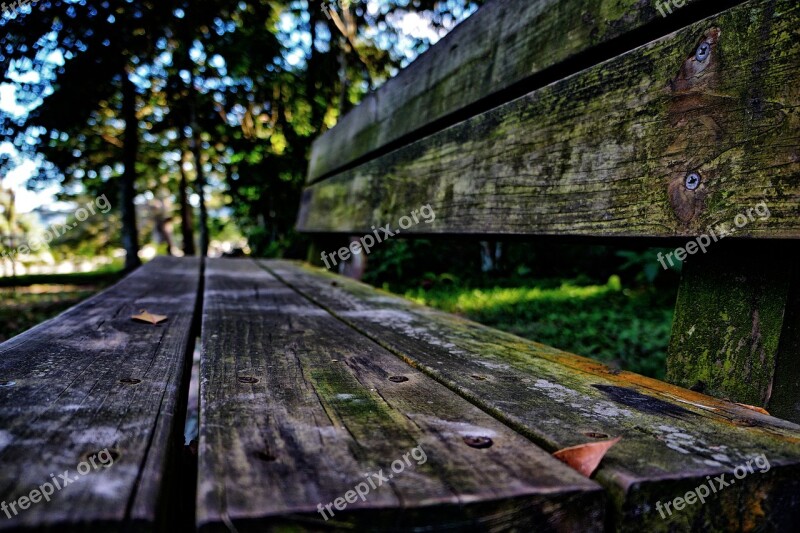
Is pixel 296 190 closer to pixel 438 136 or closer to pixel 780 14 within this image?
pixel 438 136

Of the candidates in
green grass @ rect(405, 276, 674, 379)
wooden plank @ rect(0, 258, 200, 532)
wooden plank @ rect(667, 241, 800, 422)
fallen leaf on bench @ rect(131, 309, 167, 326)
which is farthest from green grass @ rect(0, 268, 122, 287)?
wooden plank @ rect(667, 241, 800, 422)

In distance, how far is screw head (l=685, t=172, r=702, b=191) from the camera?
0.85 m

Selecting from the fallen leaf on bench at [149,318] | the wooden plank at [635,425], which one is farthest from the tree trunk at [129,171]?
the wooden plank at [635,425]

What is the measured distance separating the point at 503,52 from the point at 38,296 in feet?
50.6

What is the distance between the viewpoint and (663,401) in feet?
2.68

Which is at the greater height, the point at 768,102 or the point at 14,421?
the point at 768,102

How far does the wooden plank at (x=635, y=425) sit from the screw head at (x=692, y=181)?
0.39 meters

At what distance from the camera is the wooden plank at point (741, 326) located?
819mm

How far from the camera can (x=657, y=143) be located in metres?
0.93

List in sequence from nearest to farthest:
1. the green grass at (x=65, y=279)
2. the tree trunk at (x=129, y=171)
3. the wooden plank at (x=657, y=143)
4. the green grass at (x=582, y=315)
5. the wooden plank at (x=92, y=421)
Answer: the wooden plank at (x=92, y=421)
the wooden plank at (x=657, y=143)
the green grass at (x=582, y=315)
the tree trunk at (x=129, y=171)
the green grass at (x=65, y=279)

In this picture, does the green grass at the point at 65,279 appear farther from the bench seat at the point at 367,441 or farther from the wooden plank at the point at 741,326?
the wooden plank at the point at 741,326

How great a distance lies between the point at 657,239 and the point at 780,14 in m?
0.41

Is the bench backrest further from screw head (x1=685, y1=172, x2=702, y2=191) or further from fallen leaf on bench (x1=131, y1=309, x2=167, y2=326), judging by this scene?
fallen leaf on bench (x1=131, y1=309, x2=167, y2=326)

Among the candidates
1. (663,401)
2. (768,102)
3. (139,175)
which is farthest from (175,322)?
(139,175)
